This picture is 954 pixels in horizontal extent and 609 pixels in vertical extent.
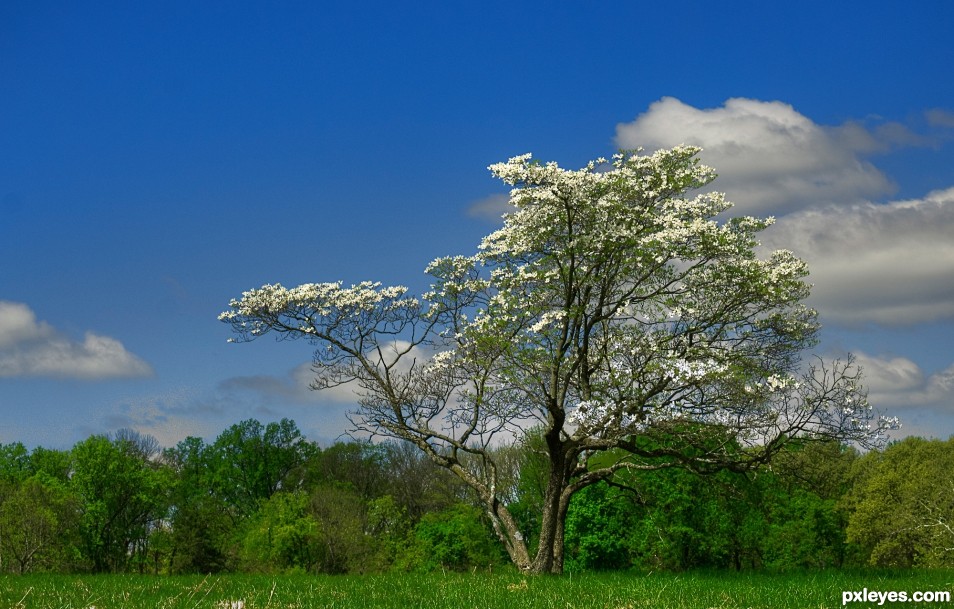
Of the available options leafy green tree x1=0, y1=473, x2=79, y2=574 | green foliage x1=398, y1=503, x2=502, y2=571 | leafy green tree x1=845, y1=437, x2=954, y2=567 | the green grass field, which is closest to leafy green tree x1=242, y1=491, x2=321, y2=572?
green foliage x1=398, y1=503, x2=502, y2=571

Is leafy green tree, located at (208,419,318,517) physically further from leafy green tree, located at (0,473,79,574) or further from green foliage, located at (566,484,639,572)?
green foliage, located at (566,484,639,572)

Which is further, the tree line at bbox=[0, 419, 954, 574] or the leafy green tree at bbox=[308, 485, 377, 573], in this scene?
the leafy green tree at bbox=[308, 485, 377, 573]

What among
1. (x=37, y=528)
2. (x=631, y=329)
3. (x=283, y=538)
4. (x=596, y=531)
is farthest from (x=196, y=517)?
(x=631, y=329)

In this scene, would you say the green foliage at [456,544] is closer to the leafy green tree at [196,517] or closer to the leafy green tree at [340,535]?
the leafy green tree at [340,535]

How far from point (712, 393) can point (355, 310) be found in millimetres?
12881

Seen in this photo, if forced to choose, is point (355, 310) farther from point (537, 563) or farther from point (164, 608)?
point (164, 608)

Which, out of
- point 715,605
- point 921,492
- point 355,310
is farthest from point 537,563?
point 921,492

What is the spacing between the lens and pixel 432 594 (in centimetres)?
1526

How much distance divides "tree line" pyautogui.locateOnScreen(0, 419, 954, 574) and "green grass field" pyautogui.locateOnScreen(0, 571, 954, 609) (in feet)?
109

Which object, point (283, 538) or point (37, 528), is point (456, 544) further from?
point (37, 528)

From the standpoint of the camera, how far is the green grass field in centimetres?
1294

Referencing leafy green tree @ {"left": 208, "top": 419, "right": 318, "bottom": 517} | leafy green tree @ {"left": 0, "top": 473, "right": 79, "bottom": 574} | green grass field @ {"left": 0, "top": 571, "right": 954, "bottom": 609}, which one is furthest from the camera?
leafy green tree @ {"left": 208, "top": 419, "right": 318, "bottom": 517}

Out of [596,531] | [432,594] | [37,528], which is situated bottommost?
[37,528]

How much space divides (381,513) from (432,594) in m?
62.8
